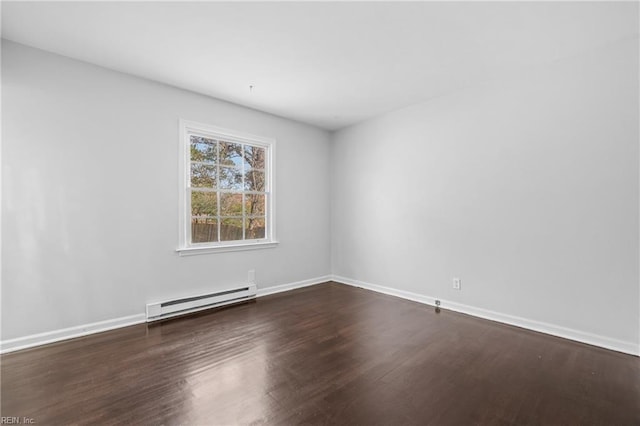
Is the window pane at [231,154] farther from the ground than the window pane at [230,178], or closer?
farther from the ground

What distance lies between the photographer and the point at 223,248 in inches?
146

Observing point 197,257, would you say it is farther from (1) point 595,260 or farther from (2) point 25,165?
(1) point 595,260

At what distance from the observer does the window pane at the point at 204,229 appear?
3.54 metres

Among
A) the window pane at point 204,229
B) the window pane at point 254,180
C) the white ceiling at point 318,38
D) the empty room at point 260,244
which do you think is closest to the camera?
the empty room at point 260,244

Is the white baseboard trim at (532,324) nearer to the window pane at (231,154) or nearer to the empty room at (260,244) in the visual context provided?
the empty room at (260,244)

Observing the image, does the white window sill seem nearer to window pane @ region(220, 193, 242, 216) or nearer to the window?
the window

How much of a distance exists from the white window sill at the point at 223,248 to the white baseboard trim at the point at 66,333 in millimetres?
794

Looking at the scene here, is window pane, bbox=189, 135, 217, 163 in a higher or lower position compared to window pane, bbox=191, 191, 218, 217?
higher

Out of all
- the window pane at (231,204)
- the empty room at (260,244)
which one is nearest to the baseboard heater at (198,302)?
the empty room at (260,244)

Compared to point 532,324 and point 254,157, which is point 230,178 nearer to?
point 254,157

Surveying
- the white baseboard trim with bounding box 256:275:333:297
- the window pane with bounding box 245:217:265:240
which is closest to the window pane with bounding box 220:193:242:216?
the window pane with bounding box 245:217:265:240

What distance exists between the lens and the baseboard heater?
3.11 metres

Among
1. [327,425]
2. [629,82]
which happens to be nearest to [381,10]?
[629,82]

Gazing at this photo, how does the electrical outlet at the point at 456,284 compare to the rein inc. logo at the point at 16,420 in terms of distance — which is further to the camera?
the electrical outlet at the point at 456,284
